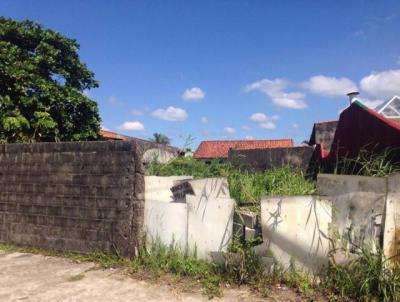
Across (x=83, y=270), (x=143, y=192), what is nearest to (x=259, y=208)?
(x=143, y=192)

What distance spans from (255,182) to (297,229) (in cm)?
119

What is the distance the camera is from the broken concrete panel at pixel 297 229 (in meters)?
4.16

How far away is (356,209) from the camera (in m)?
4.09

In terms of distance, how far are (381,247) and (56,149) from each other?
480 cm

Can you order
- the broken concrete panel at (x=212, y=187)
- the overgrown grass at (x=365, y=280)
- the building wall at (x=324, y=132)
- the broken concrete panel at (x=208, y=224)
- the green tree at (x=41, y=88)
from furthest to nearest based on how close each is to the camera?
the building wall at (x=324, y=132) < the green tree at (x=41, y=88) < the broken concrete panel at (x=212, y=187) < the broken concrete panel at (x=208, y=224) < the overgrown grass at (x=365, y=280)

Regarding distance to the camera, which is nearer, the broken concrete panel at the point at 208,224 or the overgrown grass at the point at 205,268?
the overgrown grass at the point at 205,268

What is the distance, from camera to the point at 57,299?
4.09 metres

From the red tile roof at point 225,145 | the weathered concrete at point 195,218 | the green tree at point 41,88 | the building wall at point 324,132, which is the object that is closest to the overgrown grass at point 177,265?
the weathered concrete at point 195,218

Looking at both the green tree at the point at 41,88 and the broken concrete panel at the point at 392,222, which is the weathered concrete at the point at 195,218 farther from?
the green tree at the point at 41,88

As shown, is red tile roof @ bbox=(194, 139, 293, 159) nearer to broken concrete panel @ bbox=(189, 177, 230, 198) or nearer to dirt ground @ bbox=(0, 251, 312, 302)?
broken concrete panel @ bbox=(189, 177, 230, 198)

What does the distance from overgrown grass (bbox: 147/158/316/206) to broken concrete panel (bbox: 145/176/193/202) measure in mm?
444

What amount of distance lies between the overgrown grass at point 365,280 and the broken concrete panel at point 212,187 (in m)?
1.62

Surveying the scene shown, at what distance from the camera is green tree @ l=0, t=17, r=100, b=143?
10961 mm

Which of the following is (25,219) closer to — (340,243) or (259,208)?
(259,208)
